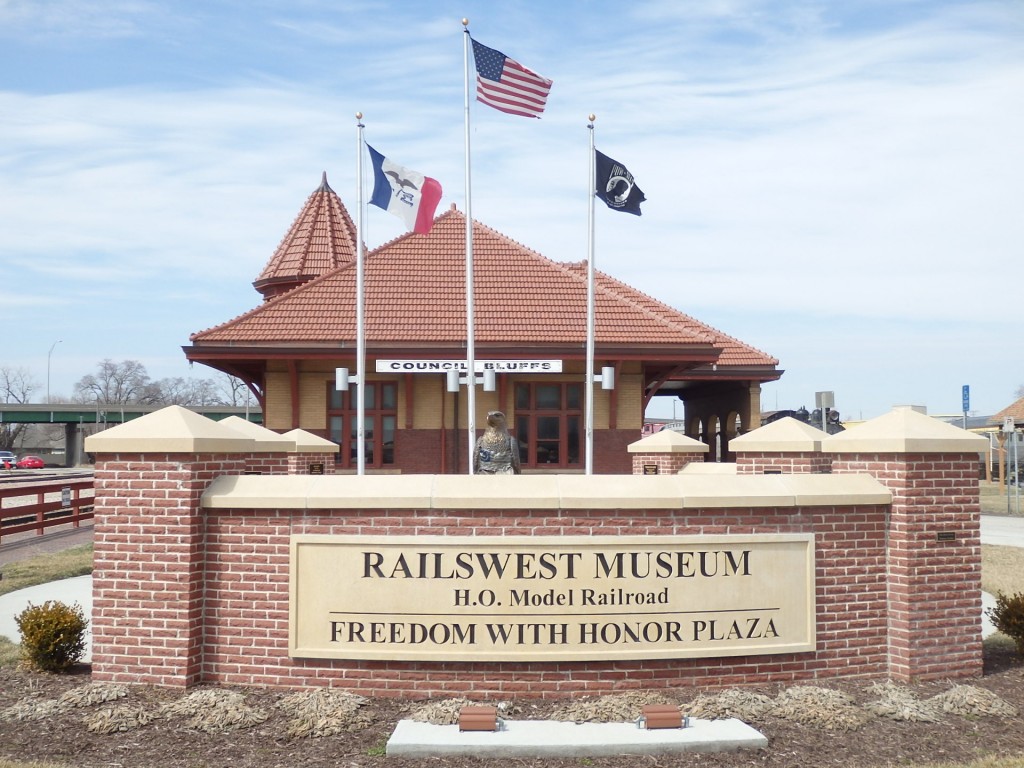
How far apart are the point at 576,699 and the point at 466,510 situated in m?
1.63

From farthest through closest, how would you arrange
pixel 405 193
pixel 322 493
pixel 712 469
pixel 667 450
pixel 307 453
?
pixel 667 450 → pixel 405 193 → pixel 307 453 → pixel 712 469 → pixel 322 493

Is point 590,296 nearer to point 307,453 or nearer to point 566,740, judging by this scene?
point 307,453

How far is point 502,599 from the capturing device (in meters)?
Result: 6.95

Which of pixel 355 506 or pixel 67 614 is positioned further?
pixel 67 614

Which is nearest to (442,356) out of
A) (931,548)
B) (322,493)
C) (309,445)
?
(309,445)

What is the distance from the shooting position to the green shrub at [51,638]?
754 centimetres

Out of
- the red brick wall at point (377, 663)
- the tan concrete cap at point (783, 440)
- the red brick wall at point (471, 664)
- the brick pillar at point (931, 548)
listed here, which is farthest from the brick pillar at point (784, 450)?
the red brick wall at point (377, 663)

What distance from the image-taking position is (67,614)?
25.4 ft

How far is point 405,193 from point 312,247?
1246cm

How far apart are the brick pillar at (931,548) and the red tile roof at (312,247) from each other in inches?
836

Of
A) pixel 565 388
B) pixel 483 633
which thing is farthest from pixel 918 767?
pixel 565 388

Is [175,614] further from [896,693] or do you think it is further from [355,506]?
[896,693]

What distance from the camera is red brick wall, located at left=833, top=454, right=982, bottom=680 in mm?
7363

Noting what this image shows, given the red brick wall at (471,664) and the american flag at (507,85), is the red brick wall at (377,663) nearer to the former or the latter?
the red brick wall at (471,664)
